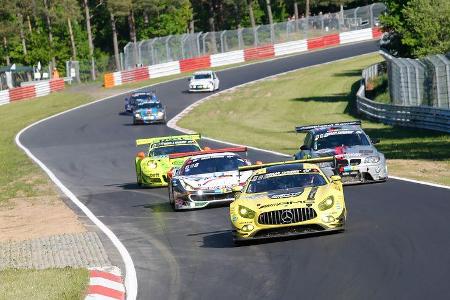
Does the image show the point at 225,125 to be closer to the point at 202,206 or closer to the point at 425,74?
the point at 425,74

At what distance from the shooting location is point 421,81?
1602 inches

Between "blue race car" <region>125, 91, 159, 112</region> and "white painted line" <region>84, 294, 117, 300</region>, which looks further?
"blue race car" <region>125, 91, 159, 112</region>

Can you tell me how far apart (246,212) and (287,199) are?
67 centimetres

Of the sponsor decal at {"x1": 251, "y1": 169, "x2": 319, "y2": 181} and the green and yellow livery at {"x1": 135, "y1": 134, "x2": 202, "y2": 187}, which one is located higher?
the sponsor decal at {"x1": 251, "y1": 169, "x2": 319, "y2": 181}

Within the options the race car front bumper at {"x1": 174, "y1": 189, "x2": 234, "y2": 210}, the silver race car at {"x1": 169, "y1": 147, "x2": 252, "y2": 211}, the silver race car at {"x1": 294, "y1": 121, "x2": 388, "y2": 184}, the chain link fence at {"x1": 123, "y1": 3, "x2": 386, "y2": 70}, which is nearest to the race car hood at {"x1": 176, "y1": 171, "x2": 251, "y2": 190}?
the silver race car at {"x1": 169, "y1": 147, "x2": 252, "y2": 211}

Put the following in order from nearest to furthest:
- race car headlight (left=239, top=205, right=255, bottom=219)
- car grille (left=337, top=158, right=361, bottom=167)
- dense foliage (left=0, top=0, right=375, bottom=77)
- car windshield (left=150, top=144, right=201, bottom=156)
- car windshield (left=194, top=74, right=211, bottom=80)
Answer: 1. race car headlight (left=239, top=205, right=255, bottom=219)
2. car grille (left=337, top=158, right=361, bottom=167)
3. car windshield (left=150, top=144, right=201, bottom=156)
4. car windshield (left=194, top=74, right=211, bottom=80)
5. dense foliage (left=0, top=0, right=375, bottom=77)

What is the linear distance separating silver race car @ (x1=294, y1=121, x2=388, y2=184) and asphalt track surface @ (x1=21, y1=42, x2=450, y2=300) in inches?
13.7

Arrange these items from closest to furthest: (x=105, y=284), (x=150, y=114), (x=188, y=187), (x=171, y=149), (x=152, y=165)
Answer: (x=105, y=284), (x=188, y=187), (x=152, y=165), (x=171, y=149), (x=150, y=114)

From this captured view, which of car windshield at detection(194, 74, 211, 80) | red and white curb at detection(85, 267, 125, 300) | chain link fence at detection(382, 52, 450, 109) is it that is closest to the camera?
red and white curb at detection(85, 267, 125, 300)

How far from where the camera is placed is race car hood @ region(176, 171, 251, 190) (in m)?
21.4

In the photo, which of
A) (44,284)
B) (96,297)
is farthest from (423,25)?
(96,297)

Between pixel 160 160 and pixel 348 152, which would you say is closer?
pixel 348 152

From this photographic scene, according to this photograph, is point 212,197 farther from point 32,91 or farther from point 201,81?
point 32,91

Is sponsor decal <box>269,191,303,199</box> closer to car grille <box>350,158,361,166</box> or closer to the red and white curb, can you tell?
the red and white curb
